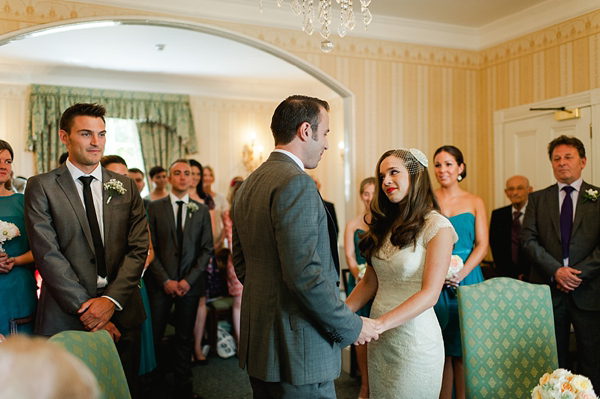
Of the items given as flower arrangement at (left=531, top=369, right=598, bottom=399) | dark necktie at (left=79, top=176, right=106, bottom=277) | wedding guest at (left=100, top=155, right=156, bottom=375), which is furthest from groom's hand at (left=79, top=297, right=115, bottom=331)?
flower arrangement at (left=531, top=369, right=598, bottom=399)

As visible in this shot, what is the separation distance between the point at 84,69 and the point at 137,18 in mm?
5238

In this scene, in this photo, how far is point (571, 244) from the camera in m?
3.78

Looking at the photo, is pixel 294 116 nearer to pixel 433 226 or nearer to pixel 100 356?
pixel 433 226

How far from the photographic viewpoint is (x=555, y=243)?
12.6 ft

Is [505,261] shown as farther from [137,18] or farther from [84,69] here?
[84,69]

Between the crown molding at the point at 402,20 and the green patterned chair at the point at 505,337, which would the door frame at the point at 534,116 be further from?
the green patterned chair at the point at 505,337

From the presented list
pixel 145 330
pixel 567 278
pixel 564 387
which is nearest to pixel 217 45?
pixel 145 330

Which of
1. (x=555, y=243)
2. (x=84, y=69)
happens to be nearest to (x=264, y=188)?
(x=555, y=243)

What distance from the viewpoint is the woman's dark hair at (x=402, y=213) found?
8.14ft

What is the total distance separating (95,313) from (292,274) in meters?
1.25

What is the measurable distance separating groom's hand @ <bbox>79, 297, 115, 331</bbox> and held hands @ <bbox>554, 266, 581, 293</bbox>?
292 centimetres

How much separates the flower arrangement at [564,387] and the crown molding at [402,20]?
4214mm

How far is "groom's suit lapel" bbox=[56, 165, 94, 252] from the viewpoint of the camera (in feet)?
8.71

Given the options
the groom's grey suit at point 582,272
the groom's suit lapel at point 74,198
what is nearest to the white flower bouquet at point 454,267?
the groom's grey suit at point 582,272
